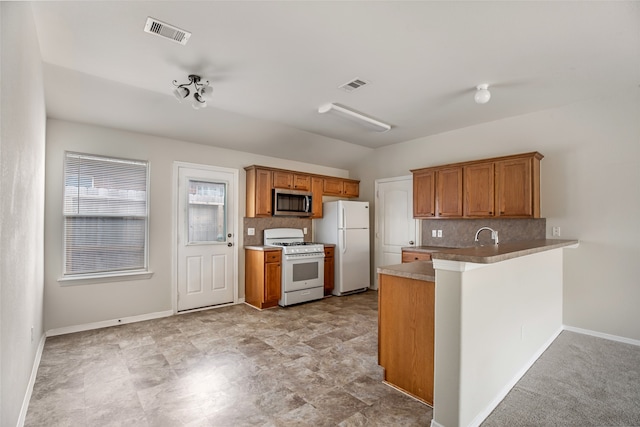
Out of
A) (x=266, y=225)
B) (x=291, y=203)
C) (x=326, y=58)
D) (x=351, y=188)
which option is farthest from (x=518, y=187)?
(x=266, y=225)

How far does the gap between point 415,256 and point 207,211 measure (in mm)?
3359

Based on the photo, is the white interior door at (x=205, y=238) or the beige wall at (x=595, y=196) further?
the white interior door at (x=205, y=238)

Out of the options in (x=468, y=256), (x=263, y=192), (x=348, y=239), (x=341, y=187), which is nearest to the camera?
(x=468, y=256)

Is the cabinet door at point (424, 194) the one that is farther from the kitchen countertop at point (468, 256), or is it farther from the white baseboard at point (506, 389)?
the white baseboard at point (506, 389)

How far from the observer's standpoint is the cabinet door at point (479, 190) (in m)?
4.21

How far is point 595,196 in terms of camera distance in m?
3.69

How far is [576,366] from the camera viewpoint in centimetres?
287

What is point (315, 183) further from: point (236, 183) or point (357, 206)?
point (236, 183)

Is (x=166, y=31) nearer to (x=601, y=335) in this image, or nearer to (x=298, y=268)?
(x=298, y=268)

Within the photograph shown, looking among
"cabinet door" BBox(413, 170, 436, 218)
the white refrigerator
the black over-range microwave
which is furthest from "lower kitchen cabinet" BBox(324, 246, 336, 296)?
"cabinet door" BBox(413, 170, 436, 218)

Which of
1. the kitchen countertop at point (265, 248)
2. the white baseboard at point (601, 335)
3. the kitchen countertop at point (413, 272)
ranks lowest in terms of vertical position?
the white baseboard at point (601, 335)

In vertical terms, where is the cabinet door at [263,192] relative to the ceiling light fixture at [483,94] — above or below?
below

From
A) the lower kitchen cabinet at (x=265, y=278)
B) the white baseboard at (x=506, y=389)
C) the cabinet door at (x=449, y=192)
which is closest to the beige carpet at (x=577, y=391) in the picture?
the white baseboard at (x=506, y=389)

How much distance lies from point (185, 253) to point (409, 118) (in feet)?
12.7
